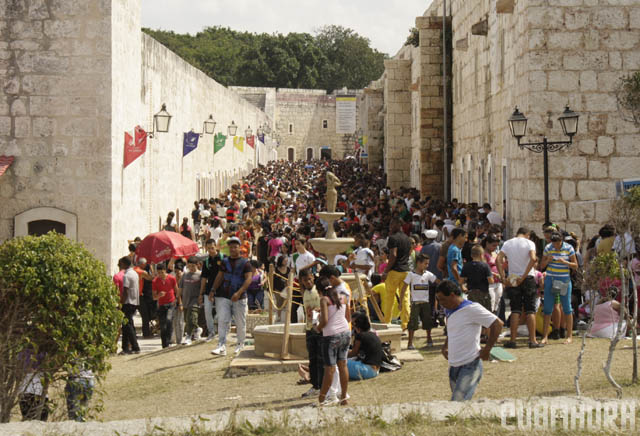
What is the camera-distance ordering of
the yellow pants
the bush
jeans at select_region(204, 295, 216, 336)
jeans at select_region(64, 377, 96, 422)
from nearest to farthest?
the bush
jeans at select_region(64, 377, 96, 422)
the yellow pants
jeans at select_region(204, 295, 216, 336)

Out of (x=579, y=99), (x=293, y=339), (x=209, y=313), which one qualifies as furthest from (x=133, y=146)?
(x=579, y=99)

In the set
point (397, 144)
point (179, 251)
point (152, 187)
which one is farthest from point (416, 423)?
point (397, 144)

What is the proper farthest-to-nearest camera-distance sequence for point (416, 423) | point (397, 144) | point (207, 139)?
point (397, 144) < point (207, 139) < point (416, 423)

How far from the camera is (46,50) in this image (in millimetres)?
15742

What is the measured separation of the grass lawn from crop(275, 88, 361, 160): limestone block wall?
73.1m

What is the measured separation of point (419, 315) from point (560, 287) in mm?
1690

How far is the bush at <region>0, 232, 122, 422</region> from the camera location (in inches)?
258

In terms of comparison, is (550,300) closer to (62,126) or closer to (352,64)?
(62,126)

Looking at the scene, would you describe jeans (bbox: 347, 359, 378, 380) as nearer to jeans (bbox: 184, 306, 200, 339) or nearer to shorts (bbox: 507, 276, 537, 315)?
shorts (bbox: 507, 276, 537, 315)

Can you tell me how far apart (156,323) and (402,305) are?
4853 mm

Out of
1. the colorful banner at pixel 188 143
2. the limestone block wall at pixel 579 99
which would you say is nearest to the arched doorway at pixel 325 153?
the colorful banner at pixel 188 143

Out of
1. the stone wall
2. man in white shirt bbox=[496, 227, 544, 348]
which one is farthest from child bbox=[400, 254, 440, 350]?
the stone wall

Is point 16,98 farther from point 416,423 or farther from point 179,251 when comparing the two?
point 416,423

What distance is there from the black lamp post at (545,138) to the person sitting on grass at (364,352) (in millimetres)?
4451
